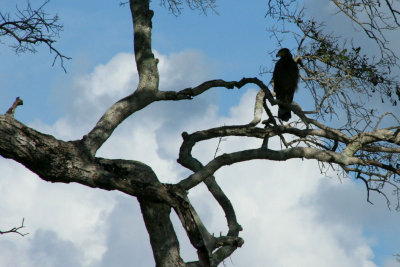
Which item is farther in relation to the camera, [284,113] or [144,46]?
[284,113]

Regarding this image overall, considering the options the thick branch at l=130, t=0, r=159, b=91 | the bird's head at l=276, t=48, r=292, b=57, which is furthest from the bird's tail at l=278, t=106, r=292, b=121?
the thick branch at l=130, t=0, r=159, b=91

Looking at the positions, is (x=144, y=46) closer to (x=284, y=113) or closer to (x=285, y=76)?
(x=284, y=113)

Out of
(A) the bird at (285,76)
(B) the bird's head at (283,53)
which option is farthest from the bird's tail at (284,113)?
(B) the bird's head at (283,53)

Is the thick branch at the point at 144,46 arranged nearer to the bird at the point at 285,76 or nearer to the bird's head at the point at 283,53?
the bird's head at the point at 283,53

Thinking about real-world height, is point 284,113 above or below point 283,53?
below

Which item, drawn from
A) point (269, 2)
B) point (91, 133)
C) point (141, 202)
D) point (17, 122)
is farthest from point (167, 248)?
point (269, 2)

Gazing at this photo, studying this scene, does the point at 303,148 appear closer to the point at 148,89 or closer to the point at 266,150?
the point at 266,150

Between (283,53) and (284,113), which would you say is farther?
(283,53)

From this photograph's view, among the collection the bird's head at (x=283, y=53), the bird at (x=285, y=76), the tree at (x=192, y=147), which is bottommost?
the tree at (x=192, y=147)

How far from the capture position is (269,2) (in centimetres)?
691

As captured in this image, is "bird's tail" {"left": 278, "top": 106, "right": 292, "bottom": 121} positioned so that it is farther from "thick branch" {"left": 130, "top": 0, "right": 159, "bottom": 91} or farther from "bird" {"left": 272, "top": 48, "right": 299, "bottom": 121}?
"thick branch" {"left": 130, "top": 0, "right": 159, "bottom": 91}

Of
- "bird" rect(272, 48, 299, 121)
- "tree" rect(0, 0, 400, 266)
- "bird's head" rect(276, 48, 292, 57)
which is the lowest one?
"tree" rect(0, 0, 400, 266)

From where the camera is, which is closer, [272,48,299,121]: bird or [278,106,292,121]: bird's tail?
[278,106,292,121]: bird's tail

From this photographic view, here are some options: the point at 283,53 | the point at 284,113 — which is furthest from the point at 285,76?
the point at 284,113
